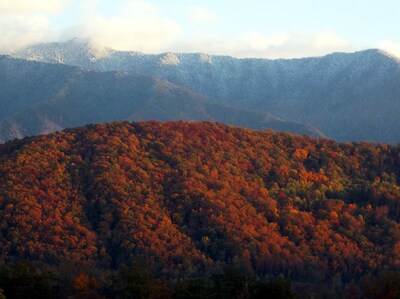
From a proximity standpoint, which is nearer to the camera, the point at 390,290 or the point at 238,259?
the point at 390,290

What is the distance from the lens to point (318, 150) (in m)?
165

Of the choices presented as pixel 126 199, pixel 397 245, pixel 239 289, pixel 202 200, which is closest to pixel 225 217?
pixel 202 200

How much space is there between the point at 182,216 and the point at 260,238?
12317 mm

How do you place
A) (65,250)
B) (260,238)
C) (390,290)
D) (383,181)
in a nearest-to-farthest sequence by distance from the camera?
(390,290) → (65,250) → (260,238) → (383,181)

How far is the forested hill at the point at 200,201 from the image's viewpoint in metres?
125

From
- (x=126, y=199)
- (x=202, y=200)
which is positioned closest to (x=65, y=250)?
(x=126, y=199)

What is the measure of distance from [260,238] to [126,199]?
20.9 metres

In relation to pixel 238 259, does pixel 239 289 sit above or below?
above

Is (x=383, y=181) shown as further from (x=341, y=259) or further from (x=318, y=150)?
(x=341, y=259)

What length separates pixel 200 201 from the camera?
5487 inches

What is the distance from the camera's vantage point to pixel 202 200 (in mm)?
139250

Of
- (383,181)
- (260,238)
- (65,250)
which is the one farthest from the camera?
(383,181)

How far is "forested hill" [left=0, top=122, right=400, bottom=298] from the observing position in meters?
125

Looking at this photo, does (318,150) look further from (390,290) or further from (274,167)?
(390,290)
